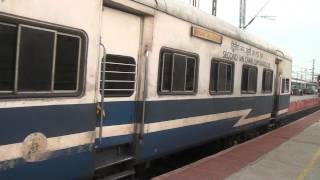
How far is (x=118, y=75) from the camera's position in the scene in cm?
741

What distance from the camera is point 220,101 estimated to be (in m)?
11.5

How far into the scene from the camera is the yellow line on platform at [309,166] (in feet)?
31.1

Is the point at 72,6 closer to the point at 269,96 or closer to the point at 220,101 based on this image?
the point at 220,101

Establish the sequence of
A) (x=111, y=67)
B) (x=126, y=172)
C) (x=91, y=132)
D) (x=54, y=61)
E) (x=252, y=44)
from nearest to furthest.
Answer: (x=54, y=61) → (x=91, y=132) → (x=111, y=67) → (x=126, y=172) → (x=252, y=44)

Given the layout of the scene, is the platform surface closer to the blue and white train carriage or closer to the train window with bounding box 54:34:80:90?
the blue and white train carriage

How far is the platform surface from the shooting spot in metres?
8.92

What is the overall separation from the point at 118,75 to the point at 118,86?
0.48 feet

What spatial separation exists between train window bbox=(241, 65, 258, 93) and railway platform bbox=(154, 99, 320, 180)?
1300 mm

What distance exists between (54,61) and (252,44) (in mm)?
9040

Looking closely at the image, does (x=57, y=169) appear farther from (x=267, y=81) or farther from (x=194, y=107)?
(x=267, y=81)

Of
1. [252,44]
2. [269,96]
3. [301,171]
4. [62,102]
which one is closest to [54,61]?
[62,102]

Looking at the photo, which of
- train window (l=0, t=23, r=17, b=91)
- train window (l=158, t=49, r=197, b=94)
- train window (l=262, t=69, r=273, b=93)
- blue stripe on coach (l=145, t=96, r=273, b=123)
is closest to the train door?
blue stripe on coach (l=145, t=96, r=273, b=123)

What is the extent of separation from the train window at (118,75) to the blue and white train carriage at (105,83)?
0.01 m

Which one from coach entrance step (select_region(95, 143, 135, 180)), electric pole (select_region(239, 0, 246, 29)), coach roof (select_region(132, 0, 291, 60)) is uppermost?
electric pole (select_region(239, 0, 246, 29))
